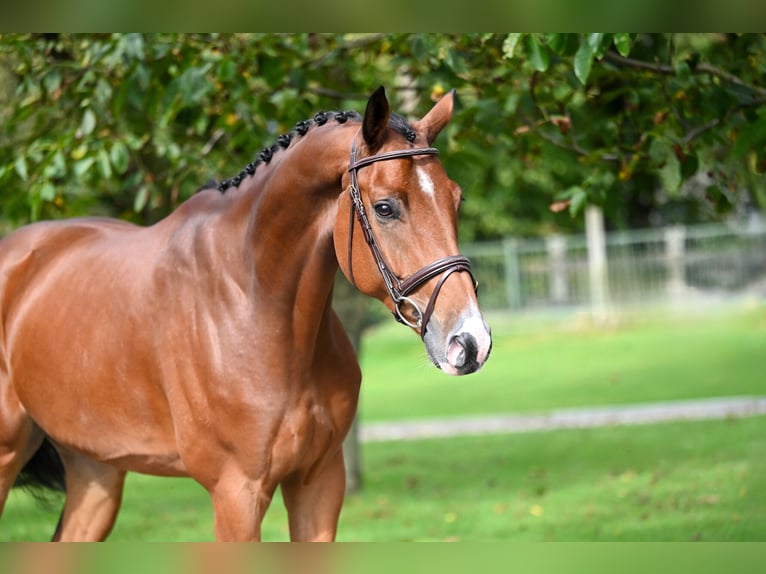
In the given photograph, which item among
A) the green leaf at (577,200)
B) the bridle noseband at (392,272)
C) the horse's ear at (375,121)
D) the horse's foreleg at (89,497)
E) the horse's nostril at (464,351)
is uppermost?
the horse's ear at (375,121)

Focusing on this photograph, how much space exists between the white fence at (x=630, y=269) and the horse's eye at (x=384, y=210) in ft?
69.6

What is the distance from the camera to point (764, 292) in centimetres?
2489

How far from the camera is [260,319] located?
12.7ft

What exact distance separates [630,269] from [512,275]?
2.87 m

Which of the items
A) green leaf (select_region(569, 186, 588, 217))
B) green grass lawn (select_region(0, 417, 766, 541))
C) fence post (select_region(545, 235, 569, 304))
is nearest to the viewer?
green leaf (select_region(569, 186, 588, 217))

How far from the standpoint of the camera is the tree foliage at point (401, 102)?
18.8ft

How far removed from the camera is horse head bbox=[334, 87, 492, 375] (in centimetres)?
330

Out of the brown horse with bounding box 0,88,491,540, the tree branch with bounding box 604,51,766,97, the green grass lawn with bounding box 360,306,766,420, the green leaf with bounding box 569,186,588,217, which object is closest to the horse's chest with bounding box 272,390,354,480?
the brown horse with bounding box 0,88,491,540

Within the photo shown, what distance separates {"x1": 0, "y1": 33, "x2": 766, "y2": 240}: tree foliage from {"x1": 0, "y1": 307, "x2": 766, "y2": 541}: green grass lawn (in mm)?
1911

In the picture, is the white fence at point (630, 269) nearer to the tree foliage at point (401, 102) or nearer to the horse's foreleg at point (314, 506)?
the tree foliage at point (401, 102)

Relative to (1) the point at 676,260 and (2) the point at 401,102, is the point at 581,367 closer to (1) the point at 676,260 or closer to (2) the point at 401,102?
(1) the point at 676,260

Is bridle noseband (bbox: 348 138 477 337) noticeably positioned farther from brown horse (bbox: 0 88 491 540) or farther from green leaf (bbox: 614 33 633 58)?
green leaf (bbox: 614 33 633 58)

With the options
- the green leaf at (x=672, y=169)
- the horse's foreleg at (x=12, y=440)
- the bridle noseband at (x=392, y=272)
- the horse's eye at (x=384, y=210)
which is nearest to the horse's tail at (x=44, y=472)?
the horse's foreleg at (x=12, y=440)

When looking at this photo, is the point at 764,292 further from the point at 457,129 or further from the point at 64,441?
the point at 64,441
